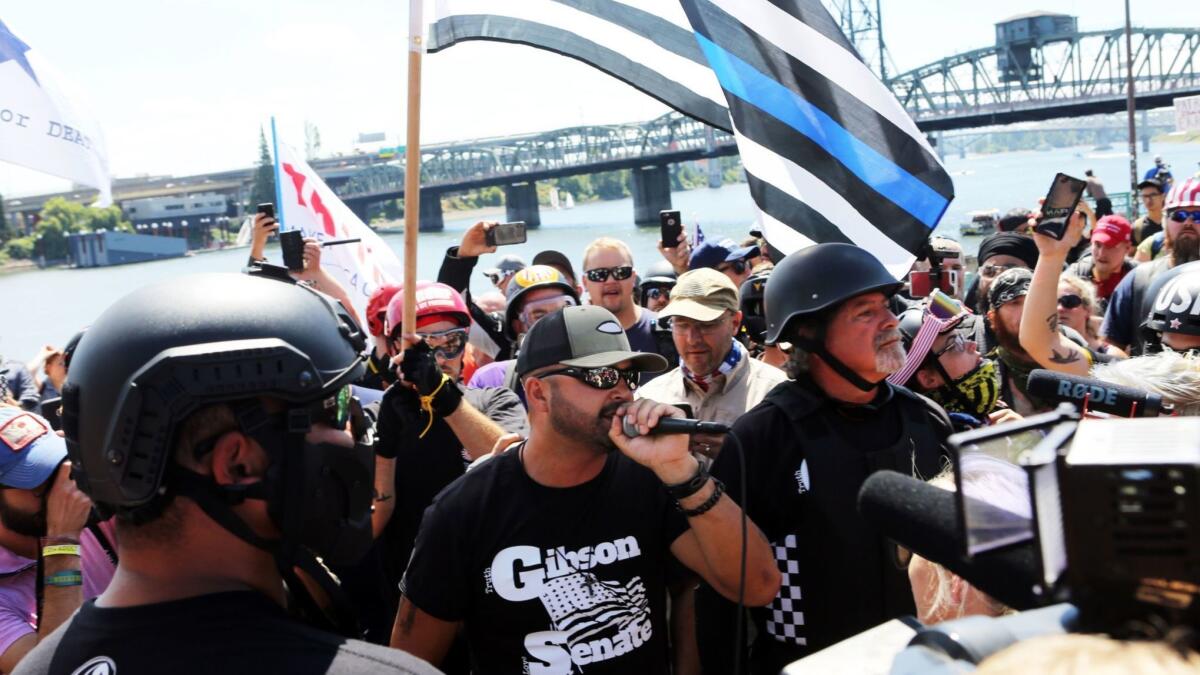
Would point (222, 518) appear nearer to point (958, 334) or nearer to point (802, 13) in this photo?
point (958, 334)

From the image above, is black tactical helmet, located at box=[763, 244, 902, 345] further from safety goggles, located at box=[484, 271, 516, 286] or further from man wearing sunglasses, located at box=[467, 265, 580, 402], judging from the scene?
safety goggles, located at box=[484, 271, 516, 286]

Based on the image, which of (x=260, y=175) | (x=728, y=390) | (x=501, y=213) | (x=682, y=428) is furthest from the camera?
(x=501, y=213)

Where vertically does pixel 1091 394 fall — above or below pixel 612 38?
below

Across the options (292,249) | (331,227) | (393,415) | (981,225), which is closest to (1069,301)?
(393,415)

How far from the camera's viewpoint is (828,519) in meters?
3.20

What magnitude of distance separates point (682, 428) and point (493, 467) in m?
0.67

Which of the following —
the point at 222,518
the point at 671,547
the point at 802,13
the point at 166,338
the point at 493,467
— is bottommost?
the point at 671,547

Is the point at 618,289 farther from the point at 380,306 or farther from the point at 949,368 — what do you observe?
the point at 949,368

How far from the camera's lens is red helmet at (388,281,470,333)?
15.5ft

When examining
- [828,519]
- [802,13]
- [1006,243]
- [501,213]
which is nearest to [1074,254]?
[1006,243]

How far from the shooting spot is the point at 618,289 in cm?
642

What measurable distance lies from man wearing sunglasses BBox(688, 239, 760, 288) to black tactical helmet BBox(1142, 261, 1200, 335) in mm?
3578

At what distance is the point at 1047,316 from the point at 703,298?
1.36 meters

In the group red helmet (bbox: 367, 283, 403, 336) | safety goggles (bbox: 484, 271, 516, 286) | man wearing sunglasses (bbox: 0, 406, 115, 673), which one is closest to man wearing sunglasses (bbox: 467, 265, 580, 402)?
red helmet (bbox: 367, 283, 403, 336)
